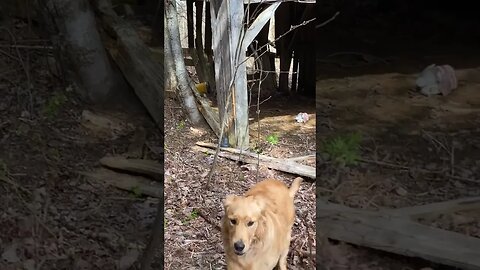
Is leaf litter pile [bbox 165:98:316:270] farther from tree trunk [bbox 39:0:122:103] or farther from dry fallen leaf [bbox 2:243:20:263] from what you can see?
dry fallen leaf [bbox 2:243:20:263]

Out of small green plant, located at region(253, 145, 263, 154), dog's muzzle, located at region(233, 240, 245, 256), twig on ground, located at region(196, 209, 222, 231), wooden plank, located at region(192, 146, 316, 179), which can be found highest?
small green plant, located at region(253, 145, 263, 154)

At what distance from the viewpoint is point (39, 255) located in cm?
156

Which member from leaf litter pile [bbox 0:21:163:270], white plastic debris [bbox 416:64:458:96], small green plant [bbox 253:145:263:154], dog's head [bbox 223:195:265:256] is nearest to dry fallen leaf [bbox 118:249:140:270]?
leaf litter pile [bbox 0:21:163:270]

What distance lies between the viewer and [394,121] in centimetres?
157

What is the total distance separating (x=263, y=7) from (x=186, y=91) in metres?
0.25

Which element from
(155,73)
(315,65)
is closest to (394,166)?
(315,65)

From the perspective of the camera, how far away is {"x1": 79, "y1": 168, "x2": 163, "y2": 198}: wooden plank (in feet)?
5.19

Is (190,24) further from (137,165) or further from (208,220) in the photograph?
(208,220)

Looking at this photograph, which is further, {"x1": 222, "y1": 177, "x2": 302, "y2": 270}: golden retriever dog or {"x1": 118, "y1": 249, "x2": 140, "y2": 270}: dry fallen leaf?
{"x1": 118, "y1": 249, "x2": 140, "y2": 270}: dry fallen leaf

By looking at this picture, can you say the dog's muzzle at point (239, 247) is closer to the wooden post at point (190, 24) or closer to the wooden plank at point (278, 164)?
the wooden plank at point (278, 164)

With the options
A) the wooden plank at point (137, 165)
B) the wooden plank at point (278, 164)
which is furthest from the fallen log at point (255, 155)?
the wooden plank at point (137, 165)

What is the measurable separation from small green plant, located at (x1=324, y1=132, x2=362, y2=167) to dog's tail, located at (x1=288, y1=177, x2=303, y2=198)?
0.29 feet

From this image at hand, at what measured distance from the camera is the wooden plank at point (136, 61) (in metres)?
1.55

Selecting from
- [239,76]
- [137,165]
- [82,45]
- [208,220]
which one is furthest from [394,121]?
[82,45]
